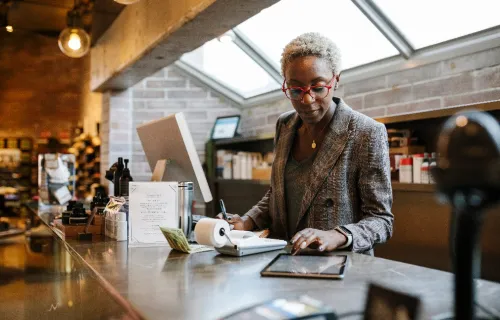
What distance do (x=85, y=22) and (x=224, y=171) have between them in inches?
101

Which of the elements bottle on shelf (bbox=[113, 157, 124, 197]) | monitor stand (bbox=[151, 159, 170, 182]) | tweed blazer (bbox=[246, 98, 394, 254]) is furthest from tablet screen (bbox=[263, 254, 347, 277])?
bottle on shelf (bbox=[113, 157, 124, 197])

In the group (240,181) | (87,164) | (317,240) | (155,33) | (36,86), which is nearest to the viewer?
(317,240)

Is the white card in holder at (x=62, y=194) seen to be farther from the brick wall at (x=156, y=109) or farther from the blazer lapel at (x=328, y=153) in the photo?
the blazer lapel at (x=328, y=153)

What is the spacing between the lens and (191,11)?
3.13m

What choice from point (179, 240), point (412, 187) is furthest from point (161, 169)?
point (412, 187)

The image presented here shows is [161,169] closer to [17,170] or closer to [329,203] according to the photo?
[329,203]

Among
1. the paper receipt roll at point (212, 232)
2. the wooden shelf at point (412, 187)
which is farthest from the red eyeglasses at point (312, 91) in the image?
the wooden shelf at point (412, 187)

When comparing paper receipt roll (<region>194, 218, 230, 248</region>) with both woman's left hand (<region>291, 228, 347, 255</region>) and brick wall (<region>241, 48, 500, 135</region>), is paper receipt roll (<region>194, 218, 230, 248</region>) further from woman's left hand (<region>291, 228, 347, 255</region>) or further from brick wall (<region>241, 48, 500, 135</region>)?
brick wall (<region>241, 48, 500, 135</region>)

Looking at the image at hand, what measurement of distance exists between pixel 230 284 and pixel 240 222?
0.87 m

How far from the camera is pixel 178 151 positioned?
226cm

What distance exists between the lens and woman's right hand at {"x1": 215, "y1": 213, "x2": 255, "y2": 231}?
2.07 metres

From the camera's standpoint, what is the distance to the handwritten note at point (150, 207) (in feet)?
6.45

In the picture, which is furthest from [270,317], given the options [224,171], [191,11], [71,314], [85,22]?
[85,22]

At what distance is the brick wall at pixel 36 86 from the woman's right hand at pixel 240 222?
851 cm
